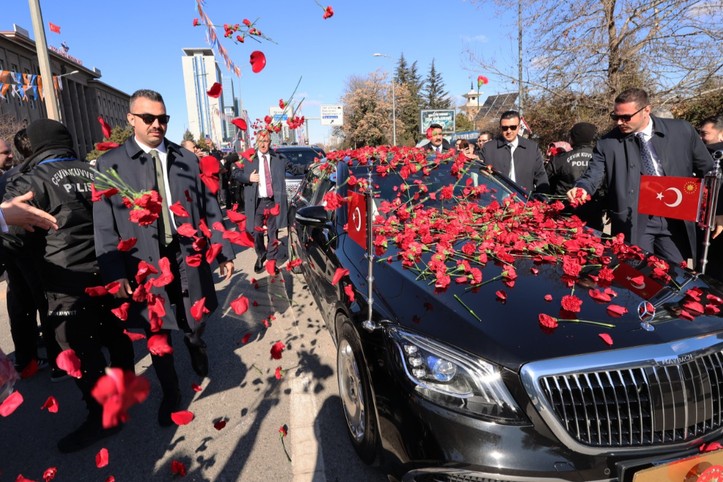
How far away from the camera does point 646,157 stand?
3.54 m

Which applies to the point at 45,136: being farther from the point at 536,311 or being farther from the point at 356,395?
the point at 536,311

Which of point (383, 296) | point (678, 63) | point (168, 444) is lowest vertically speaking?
point (168, 444)

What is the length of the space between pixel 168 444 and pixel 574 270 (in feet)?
8.65

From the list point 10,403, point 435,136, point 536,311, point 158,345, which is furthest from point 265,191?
point 536,311

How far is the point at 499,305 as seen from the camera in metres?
2.01

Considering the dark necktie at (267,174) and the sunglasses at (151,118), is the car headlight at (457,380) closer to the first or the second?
the sunglasses at (151,118)

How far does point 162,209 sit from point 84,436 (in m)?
1.56

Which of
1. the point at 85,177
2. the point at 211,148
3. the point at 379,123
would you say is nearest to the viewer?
the point at 85,177

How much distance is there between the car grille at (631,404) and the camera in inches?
64.4

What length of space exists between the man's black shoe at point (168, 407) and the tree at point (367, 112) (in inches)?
1863

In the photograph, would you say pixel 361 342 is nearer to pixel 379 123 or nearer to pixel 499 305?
pixel 499 305

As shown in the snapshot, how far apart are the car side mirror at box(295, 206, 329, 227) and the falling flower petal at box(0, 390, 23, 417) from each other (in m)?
2.06

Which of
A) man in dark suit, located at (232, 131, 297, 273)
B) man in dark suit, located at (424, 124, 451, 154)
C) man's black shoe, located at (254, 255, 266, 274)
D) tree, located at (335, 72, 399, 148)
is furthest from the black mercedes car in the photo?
tree, located at (335, 72, 399, 148)

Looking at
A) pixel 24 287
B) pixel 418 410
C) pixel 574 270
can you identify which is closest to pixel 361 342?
pixel 418 410
